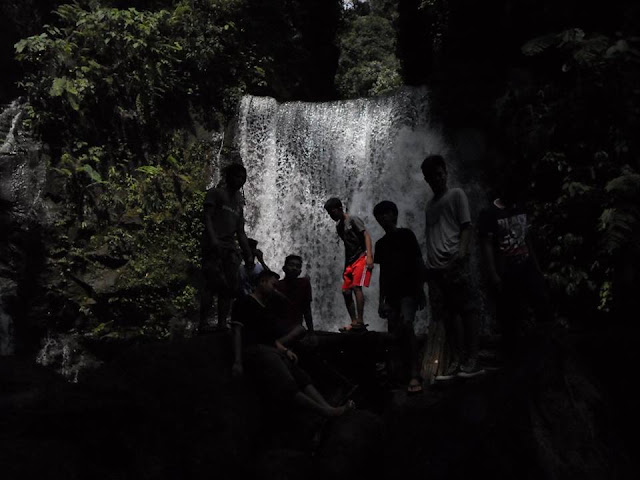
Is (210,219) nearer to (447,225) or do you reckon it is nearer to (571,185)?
(447,225)

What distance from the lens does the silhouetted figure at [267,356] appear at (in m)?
5.16

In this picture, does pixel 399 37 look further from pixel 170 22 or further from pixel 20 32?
pixel 20 32

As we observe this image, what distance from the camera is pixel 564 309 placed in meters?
10.9

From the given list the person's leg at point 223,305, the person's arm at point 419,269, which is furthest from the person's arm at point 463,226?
the person's leg at point 223,305

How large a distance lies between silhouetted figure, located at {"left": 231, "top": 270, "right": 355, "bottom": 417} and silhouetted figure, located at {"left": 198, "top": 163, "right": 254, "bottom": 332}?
1434mm

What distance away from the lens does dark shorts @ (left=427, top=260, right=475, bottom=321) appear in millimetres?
5188

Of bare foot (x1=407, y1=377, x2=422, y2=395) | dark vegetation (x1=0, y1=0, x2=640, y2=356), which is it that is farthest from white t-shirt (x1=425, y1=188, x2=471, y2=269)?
dark vegetation (x1=0, y1=0, x2=640, y2=356)

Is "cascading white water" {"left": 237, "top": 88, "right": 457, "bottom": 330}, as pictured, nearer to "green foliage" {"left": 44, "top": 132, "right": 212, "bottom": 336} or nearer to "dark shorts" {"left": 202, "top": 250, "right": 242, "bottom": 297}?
"green foliage" {"left": 44, "top": 132, "right": 212, "bottom": 336}

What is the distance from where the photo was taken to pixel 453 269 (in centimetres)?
520

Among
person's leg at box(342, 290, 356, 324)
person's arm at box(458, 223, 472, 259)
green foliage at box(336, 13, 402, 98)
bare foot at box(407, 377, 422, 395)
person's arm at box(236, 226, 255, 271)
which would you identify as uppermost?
green foliage at box(336, 13, 402, 98)

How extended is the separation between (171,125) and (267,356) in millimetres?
10972

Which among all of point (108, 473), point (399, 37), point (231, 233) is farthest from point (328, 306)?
point (399, 37)

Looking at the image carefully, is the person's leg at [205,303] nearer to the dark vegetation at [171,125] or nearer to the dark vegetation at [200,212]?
the dark vegetation at [200,212]

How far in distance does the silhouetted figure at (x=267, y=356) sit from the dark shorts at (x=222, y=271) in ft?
4.68
